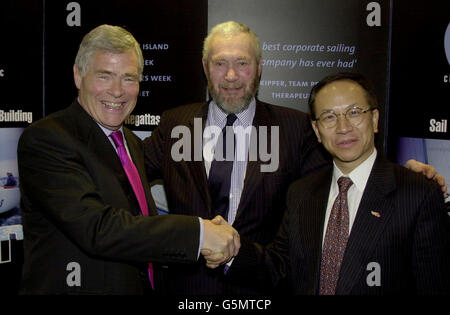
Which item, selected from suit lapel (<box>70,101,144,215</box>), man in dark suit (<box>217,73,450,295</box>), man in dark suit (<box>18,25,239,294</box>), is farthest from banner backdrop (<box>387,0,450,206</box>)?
suit lapel (<box>70,101,144,215</box>)

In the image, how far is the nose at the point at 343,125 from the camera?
93.2 inches

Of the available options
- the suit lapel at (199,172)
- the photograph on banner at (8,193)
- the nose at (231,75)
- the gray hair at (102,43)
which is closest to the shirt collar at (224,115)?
the suit lapel at (199,172)

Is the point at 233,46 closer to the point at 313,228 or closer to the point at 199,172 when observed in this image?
the point at 199,172

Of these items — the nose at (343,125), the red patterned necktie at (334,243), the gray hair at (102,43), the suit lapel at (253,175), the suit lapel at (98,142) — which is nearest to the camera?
the red patterned necktie at (334,243)

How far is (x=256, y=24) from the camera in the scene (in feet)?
14.5

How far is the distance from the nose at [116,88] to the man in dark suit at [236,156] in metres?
0.72

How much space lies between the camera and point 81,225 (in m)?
2.31

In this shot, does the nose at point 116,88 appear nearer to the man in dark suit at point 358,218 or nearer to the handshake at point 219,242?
the handshake at point 219,242

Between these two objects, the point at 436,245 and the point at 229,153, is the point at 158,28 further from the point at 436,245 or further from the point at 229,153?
the point at 436,245

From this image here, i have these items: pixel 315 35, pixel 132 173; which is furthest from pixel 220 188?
pixel 315 35

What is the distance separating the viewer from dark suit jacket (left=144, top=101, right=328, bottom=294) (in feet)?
10.0

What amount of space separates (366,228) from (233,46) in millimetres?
1710

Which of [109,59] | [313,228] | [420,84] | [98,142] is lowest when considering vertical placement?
[313,228]

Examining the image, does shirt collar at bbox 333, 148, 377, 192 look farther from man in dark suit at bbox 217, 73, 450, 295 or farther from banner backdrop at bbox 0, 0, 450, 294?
banner backdrop at bbox 0, 0, 450, 294
